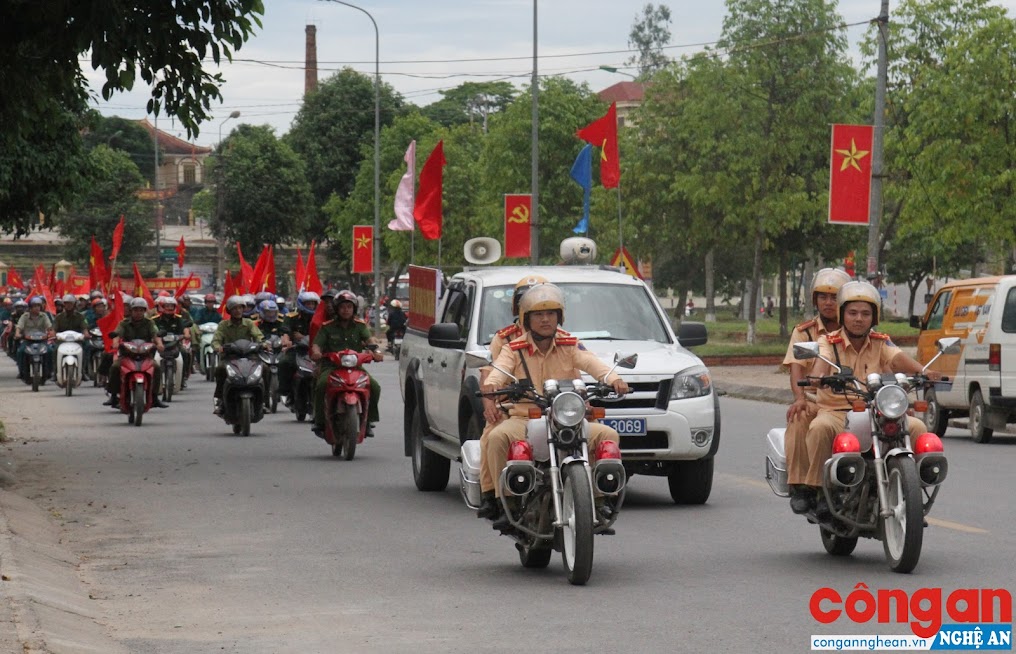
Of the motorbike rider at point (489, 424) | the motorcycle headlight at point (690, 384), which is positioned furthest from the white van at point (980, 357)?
the motorbike rider at point (489, 424)

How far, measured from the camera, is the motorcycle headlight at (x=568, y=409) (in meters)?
9.19

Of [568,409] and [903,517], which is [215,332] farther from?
[903,517]

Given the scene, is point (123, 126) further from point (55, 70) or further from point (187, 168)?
point (55, 70)

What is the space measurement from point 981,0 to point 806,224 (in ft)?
36.1

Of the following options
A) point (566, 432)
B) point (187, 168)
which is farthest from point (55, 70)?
point (187, 168)

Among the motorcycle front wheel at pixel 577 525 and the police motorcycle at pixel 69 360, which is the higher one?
the motorcycle front wheel at pixel 577 525

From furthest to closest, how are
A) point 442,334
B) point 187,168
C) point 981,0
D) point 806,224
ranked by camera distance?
point 187,168
point 806,224
point 981,0
point 442,334

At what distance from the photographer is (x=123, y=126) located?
5610 inches

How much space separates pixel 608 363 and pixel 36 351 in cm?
2305

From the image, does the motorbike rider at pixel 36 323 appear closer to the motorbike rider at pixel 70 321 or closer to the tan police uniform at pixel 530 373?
the motorbike rider at pixel 70 321

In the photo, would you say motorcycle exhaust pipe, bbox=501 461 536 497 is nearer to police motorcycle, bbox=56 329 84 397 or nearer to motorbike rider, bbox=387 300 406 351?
police motorcycle, bbox=56 329 84 397

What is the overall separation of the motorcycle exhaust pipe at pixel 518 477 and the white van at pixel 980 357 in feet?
38.1

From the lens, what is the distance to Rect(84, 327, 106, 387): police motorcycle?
3231cm

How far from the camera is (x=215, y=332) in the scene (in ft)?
74.2
